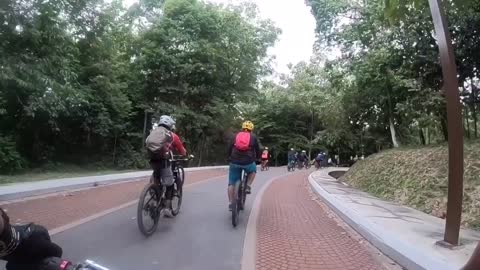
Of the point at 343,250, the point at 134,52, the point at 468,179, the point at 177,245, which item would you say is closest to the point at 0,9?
the point at 177,245

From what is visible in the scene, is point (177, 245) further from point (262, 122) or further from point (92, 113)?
point (262, 122)

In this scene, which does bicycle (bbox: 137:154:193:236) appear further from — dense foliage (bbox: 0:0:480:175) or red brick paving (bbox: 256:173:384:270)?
dense foliage (bbox: 0:0:480:175)

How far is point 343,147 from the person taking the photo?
54.8m

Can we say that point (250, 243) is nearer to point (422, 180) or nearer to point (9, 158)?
point (422, 180)

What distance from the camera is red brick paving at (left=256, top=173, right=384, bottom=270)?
5984mm

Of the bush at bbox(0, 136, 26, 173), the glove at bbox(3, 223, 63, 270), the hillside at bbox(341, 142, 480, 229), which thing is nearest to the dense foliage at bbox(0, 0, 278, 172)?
the bush at bbox(0, 136, 26, 173)

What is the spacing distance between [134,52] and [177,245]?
Answer: 2933 cm

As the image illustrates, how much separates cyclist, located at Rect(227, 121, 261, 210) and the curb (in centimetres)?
214

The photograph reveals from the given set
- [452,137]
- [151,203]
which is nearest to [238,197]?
[151,203]

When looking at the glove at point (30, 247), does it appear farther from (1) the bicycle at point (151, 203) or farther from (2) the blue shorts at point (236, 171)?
(2) the blue shorts at point (236, 171)

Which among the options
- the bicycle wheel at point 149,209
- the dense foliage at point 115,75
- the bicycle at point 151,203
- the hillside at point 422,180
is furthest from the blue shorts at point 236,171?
the dense foliage at point 115,75

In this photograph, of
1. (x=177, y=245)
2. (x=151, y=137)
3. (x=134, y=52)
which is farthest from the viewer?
(x=134, y=52)

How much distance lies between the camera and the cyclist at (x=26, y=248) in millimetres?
2236

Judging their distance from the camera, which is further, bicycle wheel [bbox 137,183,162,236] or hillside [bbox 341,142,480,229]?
hillside [bbox 341,142,480,229]
